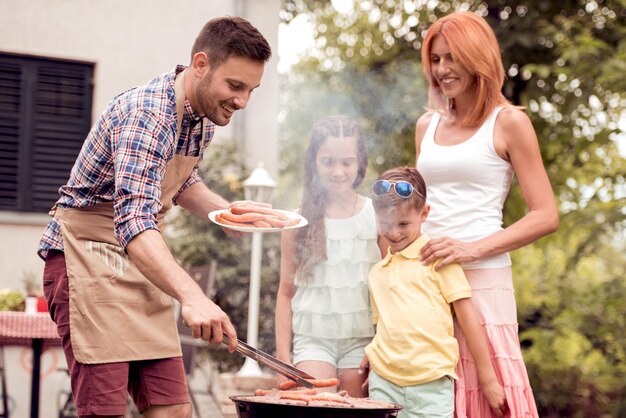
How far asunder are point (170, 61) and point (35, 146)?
1325 mm

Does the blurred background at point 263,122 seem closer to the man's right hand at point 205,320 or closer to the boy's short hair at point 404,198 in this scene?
the boy's short hair at point 404,198

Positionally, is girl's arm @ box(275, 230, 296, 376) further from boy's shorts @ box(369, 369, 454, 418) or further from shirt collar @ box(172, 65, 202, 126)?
shirt collar @ box(172, 65, 202, 126)

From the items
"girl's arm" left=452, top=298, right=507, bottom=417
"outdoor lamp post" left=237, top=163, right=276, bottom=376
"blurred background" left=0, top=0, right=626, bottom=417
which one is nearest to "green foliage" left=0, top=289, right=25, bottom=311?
"outdoor lamp post" left=237, top=163, right=276, bottom=376

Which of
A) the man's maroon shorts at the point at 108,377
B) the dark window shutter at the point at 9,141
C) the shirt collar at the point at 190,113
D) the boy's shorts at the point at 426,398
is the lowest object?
the boy's shorts at the point at 426,398

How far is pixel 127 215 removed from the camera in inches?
93.6

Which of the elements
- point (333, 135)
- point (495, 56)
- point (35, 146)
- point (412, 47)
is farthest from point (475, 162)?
point (412, 47)

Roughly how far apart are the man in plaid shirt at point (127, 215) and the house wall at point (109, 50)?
4.11 meters

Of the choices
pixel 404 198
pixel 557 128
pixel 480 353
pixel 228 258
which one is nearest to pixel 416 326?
pixel 480 353

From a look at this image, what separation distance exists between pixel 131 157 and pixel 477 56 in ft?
3.94

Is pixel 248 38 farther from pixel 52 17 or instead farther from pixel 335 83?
pixel 335 83

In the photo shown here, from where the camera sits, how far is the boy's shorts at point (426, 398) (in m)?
2.76

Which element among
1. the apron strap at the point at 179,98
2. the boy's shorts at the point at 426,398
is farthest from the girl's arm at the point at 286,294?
the apron strap at the point at 179,98

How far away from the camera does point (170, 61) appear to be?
7.31 m

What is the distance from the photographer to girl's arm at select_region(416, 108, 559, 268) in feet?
9.23
